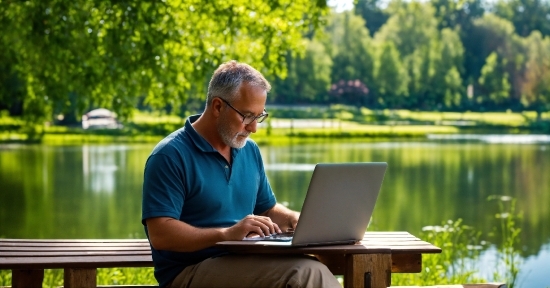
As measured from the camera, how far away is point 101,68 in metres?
8.79

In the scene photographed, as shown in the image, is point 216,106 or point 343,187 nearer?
point 343,187

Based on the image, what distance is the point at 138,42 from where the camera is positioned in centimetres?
850

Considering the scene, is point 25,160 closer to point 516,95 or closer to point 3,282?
point 3,282

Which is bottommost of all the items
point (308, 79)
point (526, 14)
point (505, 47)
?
point (308, 79)

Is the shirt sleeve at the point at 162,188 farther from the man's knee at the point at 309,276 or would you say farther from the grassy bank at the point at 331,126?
the grassy bank at the point at 331,126

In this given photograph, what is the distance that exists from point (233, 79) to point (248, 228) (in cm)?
62

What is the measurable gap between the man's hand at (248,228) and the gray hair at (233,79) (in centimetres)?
52

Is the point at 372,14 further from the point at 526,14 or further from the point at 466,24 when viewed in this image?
the point at 526,14

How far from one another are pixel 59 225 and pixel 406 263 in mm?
10408

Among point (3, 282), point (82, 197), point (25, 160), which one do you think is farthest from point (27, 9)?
point (25, 160)

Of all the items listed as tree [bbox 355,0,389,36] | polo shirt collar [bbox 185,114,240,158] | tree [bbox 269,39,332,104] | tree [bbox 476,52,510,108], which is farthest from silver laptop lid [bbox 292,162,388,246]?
tree [bbox 355,0,389,36]

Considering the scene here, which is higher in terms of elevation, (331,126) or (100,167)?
(100,167)

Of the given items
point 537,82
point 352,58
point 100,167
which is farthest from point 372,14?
point 100,167

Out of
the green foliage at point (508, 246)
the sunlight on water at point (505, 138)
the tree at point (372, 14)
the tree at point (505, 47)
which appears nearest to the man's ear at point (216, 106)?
the green foliage at point (508, 246)
